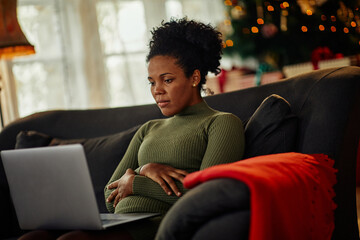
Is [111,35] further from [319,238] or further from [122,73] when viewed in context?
[319,238]

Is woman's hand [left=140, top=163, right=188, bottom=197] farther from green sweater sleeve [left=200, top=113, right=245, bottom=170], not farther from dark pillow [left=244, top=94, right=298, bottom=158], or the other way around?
dark pillow [left=244, top=94, right=298, bottom=158]

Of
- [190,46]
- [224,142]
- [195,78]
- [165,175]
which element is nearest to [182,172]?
[165,175]

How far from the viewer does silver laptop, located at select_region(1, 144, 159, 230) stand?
1.30m

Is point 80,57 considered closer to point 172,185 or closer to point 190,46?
point 190,46

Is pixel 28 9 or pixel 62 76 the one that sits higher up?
pixel 28 9

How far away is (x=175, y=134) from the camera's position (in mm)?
1793

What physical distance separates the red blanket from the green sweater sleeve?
0.18 m

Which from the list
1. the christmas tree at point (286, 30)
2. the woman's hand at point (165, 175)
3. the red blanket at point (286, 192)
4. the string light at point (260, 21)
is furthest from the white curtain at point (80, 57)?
the red blanket at point (286, 192)

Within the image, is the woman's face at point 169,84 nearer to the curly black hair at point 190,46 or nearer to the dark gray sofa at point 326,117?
the curly black hair at point 190,46

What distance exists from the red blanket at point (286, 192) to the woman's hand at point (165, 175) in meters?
0.31

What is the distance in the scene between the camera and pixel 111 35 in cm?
424

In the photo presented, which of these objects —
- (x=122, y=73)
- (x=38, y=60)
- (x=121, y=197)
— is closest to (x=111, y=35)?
(x=122, y=73)

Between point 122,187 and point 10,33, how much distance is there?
139cm

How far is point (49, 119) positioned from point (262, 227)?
1.61 m
